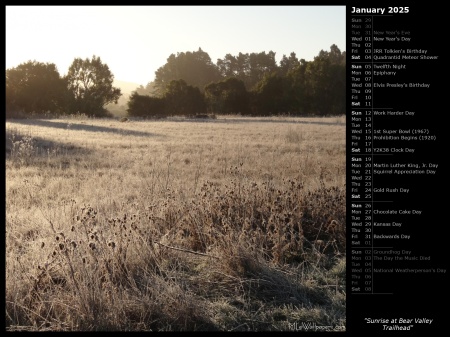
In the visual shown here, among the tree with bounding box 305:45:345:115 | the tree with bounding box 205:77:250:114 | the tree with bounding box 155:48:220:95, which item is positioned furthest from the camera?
the tree with bounding box 305:45:345:115

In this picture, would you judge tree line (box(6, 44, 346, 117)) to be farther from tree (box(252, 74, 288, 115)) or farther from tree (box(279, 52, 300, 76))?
tree (box(279, 52, 300, 76))

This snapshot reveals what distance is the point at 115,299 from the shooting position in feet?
9.48

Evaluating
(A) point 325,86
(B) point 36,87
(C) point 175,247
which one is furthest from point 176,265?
(B) point 36,87

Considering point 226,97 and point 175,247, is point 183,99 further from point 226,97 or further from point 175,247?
point 175,247

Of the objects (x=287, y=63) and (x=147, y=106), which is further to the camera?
(x=287, y=63)

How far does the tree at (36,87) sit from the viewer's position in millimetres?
37562

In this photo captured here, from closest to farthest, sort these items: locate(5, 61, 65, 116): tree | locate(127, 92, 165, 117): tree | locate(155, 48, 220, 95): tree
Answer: locate(127, 92, 165, 117): tree → locate(155, 48, 220, 95): tree → locate(5, 61, 65, 116): tree

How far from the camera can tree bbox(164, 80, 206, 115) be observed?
1244 inches

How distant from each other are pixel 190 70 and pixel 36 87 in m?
14.6

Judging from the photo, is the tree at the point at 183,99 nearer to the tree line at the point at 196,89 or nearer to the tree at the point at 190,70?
the tree line at the point at 196,89

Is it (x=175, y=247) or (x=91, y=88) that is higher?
(x=91, y=88)

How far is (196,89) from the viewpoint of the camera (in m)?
32.0
